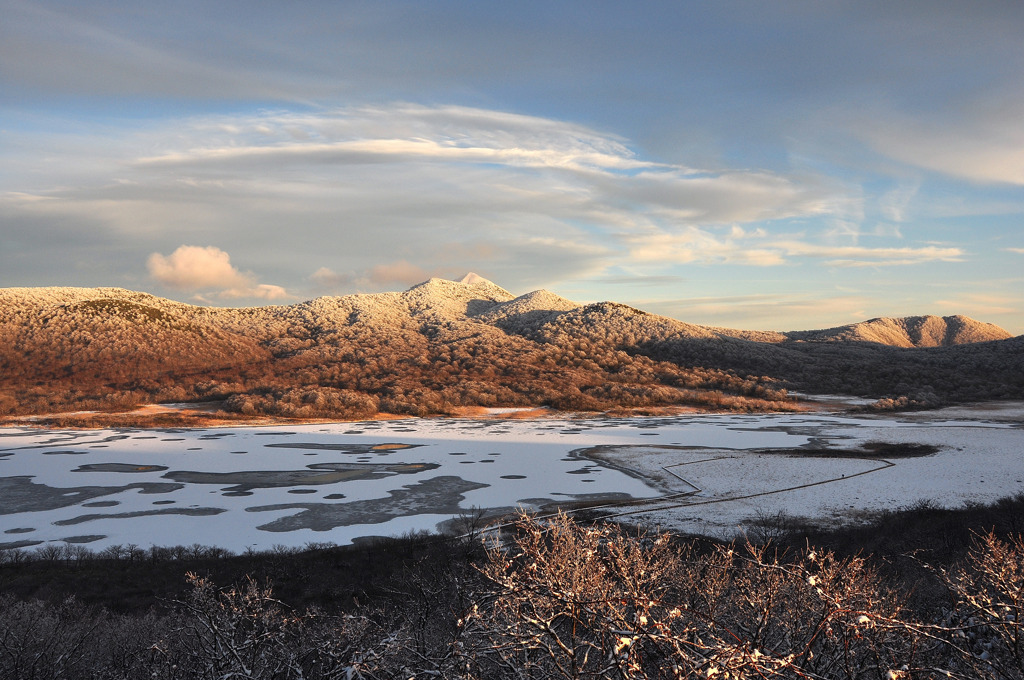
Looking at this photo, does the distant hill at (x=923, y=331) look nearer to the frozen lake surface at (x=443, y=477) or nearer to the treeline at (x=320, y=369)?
the treeline at (x=320, y=369)

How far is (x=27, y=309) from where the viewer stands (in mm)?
70625

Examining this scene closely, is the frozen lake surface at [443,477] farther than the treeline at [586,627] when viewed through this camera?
Yes

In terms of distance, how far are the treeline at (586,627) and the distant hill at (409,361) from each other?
121ft

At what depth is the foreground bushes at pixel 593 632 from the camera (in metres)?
3.12

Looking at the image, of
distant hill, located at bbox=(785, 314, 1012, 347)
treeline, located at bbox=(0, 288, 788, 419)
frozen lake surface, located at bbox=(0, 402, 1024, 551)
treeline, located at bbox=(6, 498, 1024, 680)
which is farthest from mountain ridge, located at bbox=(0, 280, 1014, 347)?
treeline, located at bbox=(6, 498, 1024, 680)

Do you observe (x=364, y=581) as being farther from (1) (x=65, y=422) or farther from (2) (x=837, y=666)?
(1) (x=65, y=422)

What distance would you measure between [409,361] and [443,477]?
4565cm

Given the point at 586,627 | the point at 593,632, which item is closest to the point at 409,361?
the point at 593,632

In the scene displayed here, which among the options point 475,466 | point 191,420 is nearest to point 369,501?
point 475,466

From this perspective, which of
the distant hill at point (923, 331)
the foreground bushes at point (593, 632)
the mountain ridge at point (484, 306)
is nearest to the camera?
the foreground bushes at point (593, 632)

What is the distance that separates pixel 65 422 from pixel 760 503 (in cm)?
3853

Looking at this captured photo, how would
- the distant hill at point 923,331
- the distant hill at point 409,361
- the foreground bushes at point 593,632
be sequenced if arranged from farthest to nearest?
Result: the distant hill at point 923,331 → the distant hill at point 409,361 → the foreground bushes at point 593,632

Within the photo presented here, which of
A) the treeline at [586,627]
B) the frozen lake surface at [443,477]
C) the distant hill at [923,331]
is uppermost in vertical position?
the distant hill at [923,331]

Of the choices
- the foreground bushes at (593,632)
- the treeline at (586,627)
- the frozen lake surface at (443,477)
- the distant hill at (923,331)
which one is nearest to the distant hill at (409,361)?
the frozen lake surface at (443,477)
